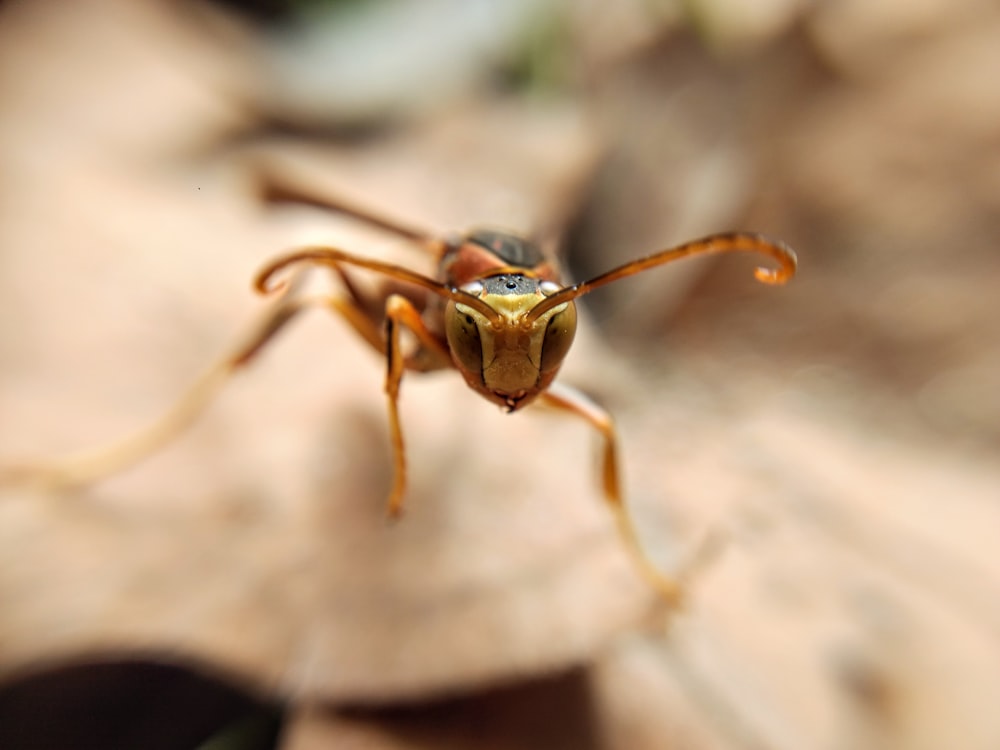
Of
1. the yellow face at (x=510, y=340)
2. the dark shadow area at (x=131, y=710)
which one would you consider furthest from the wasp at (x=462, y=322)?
the dark shadow area at (x=131, y=710)

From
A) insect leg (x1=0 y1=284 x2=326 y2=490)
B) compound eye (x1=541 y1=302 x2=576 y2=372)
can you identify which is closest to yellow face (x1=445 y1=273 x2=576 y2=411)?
compound eye (x1=541 y1=302 x2=576 y2=372)

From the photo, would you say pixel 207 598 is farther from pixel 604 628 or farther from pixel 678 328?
pixel 678 328

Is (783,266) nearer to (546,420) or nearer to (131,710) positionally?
(546,420)

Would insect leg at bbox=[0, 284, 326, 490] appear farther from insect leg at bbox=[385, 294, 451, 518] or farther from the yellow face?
the yellow face

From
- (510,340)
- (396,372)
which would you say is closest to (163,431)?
(396,372)

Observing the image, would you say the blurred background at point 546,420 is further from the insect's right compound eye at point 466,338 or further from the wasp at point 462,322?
the insect's right compound eye at point 466,338

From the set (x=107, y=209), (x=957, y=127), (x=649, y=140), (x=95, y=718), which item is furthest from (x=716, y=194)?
(x=95, y=718)

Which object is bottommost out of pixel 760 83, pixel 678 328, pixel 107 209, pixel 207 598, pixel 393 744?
pixel 393 744
